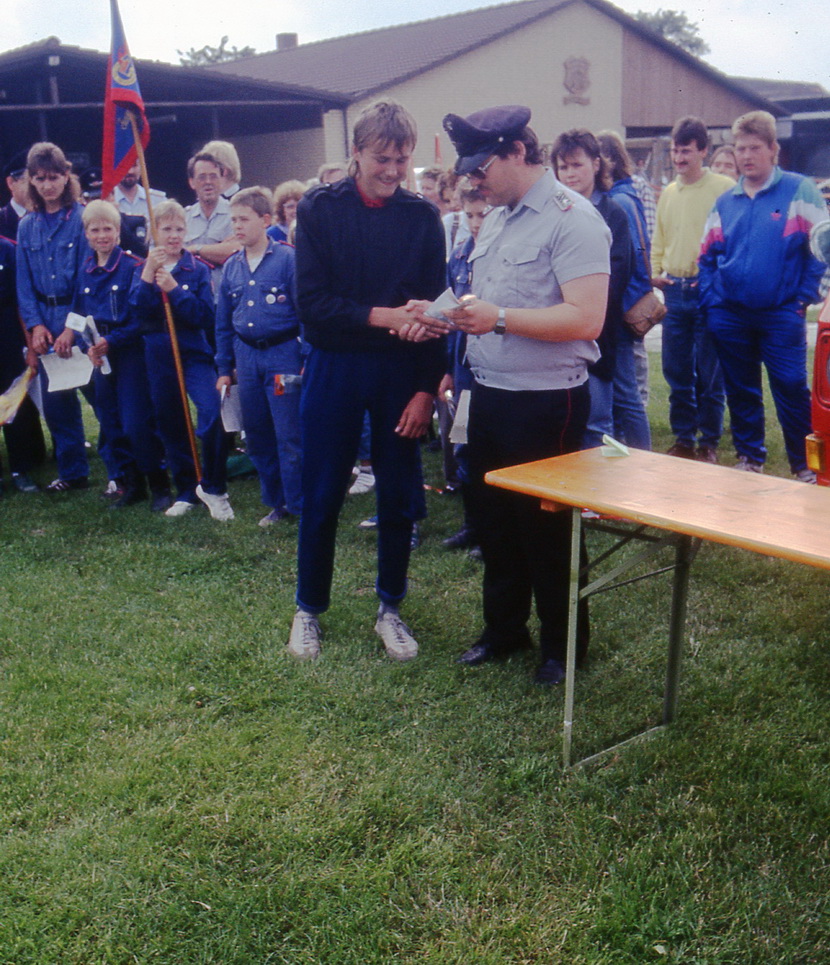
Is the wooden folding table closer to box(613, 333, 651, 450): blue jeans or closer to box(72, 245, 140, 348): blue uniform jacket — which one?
box(613, 333, 651, 450): blue jeans

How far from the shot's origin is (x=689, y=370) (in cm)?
646

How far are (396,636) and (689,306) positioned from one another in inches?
146

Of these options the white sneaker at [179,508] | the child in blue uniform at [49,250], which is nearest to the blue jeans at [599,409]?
the white sneaker at [179,508]

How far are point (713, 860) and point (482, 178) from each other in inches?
83.8

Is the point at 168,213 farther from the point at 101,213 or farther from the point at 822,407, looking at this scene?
the point at 822,407

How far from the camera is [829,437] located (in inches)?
143

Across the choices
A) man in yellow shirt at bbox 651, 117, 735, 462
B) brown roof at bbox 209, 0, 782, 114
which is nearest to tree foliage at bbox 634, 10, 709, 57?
brown roof at bbox 209, 0, 782, 114

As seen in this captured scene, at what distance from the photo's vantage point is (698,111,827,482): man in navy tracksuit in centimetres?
521

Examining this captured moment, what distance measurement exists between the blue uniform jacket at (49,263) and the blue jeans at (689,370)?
3.95 metres

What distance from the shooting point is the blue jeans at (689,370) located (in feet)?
20.8

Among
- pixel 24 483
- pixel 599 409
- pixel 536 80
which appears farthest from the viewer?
pixel 536 80

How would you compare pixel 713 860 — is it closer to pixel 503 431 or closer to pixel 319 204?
pixel 503 431

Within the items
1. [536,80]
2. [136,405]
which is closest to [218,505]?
[136,405]

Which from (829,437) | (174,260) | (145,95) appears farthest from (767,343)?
(145,95)
